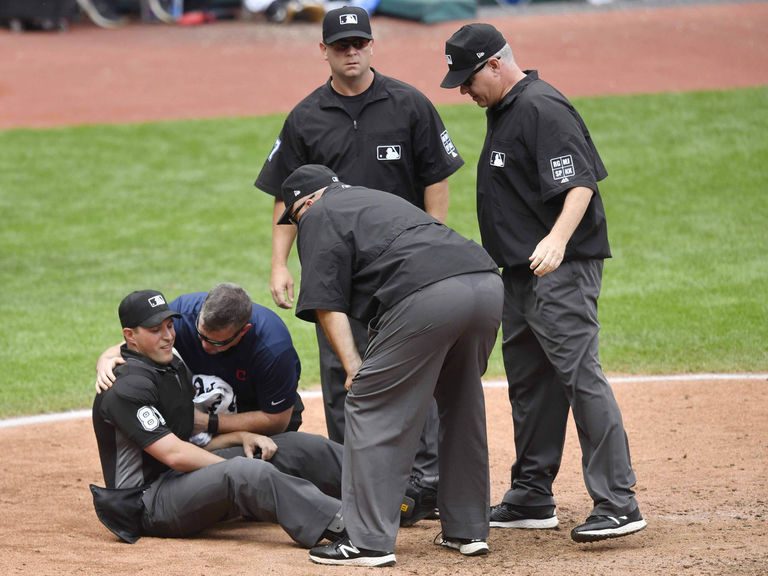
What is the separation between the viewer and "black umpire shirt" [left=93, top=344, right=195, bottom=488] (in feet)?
16.2

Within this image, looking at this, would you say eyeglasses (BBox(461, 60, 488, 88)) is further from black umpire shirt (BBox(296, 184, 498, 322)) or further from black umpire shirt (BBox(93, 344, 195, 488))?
black umpire shirt (BBox(93, 344, 195, 488))

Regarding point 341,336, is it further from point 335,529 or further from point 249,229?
point 249,229

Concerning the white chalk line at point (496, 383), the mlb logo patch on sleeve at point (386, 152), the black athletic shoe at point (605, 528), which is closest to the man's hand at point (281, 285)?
the mlb logo patch on sleeve at point (386, 152)

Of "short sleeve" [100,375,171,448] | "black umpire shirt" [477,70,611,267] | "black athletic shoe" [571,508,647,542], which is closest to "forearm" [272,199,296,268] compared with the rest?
"short sleeve" [100,375,171,448]

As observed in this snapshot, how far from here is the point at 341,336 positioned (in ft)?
14.7

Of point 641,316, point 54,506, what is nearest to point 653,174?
point 641,316

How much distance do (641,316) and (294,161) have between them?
451 cm

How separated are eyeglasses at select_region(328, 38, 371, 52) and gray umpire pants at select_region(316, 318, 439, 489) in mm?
1284

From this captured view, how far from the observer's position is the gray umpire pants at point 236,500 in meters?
4.85

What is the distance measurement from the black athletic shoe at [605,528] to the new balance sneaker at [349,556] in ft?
2.52

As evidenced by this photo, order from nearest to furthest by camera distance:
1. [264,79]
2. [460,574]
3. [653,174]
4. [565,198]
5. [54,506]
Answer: [460,574], [565,198], [54,506], [653,174], [264,79]

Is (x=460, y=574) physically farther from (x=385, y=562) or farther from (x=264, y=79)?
(x=264, y=79)

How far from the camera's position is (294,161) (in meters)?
5.65

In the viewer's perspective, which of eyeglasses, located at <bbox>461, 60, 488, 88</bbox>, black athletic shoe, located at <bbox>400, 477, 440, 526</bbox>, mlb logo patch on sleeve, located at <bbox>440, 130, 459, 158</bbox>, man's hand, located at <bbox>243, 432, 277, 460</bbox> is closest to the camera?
eyeglasses, located at <bbox>461, 60, 488, 88</bbox>
